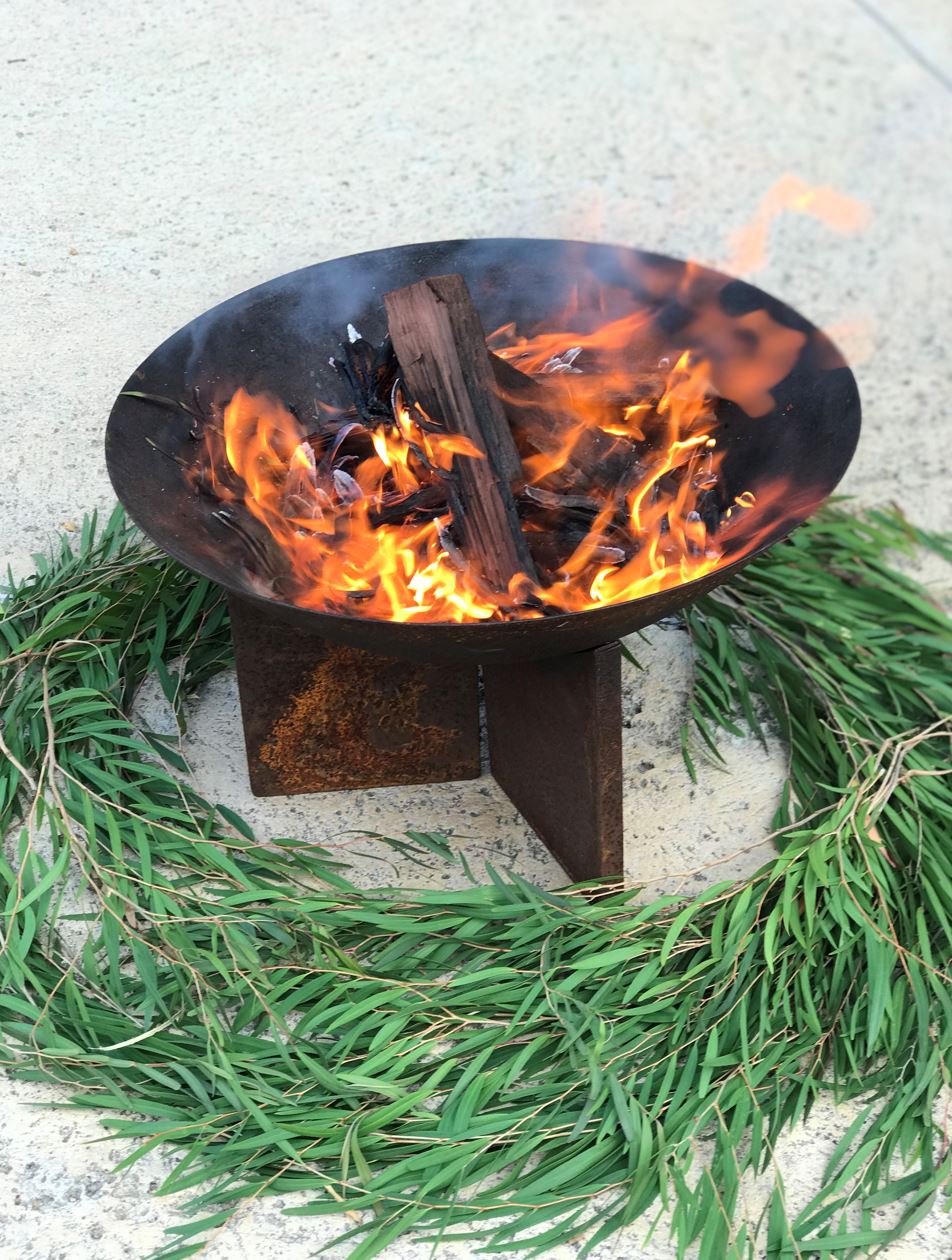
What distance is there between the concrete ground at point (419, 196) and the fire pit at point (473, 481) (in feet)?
0.51

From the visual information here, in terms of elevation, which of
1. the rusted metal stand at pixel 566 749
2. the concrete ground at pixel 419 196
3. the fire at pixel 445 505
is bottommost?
the rusted metal stand at pixel 566 749

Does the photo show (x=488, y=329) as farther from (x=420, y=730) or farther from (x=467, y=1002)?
(x=467, y=1002)

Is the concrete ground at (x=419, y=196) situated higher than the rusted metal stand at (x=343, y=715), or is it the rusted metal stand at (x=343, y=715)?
the concrete ground at (x=419, y=196)

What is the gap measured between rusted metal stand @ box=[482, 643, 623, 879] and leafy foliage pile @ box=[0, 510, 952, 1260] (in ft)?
0.36

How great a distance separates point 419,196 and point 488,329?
60 cm

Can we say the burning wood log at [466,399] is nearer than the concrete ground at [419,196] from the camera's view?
Yes

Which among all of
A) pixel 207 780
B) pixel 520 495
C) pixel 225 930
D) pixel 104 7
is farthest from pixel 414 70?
pixel 225 930

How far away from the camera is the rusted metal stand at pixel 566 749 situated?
2.07m

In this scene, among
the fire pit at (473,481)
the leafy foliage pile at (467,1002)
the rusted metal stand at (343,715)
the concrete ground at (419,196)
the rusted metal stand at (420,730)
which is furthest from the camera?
the concrete ground at (419,196)

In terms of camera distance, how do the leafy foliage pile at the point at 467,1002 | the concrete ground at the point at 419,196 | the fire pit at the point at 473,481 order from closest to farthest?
1. the leafy foliage pile at the point at 467,1002
2. the fire pit at the point at 473,481
3. the concrete ground at the point at 419,196

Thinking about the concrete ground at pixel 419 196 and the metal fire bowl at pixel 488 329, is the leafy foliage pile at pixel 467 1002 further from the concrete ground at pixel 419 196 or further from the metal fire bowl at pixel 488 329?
the metal fire bowl at pixel 488 329

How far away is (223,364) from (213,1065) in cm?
105

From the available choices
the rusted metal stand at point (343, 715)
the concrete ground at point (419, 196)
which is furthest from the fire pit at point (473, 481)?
the concrete ground at point (419, 196)

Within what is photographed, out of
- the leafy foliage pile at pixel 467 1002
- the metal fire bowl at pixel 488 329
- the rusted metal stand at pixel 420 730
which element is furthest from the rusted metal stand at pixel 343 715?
the metal fire bowl at pixel 488 329
